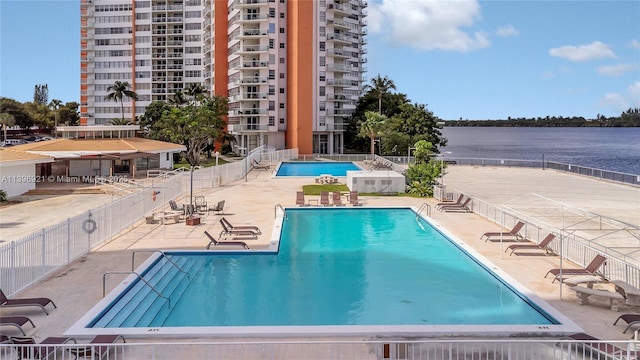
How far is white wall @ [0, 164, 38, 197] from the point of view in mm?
36875

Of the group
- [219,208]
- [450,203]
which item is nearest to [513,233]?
[450,203]

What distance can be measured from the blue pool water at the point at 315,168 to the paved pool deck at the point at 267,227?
234 inches

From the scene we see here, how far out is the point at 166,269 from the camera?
59.2 ft

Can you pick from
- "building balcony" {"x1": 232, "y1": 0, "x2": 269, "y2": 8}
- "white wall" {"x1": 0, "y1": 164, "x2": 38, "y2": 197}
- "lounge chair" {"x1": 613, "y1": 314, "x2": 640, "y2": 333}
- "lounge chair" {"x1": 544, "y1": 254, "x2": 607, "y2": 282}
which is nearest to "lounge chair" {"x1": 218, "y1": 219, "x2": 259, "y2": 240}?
"lounge chair" {"x1": 544, "y1": 254, "x2": 607, "y2": 282}

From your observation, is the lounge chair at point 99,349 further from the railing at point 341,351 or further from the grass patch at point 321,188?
the grass patch at point 321,188

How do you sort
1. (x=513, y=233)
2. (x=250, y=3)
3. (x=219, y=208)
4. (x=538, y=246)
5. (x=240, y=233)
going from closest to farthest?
(x=538, y=246), (x=513, y=233), (x=240, y=233), (x=219, y=208), (x=250, y=3)

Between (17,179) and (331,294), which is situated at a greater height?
(17,179)

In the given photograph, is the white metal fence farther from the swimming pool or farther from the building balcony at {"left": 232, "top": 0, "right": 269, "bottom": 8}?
the building balcony at {"left": 232, "top": 0, "right": 269, "bottom": 8}

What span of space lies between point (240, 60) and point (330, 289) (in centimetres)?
7186

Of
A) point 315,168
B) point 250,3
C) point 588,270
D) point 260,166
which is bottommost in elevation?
point 588,270

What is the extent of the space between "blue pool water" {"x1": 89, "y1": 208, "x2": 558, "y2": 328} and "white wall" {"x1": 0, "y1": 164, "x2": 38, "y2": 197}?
2338cm

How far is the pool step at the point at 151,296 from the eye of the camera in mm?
13438

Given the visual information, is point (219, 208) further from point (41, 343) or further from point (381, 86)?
point (381, 86)

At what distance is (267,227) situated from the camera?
24984mm
